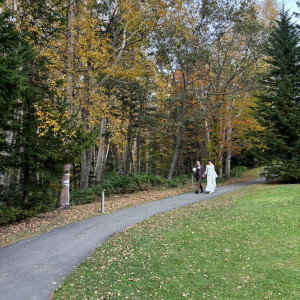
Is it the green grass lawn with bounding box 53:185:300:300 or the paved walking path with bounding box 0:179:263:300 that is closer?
the green grass lawn with bounding box 53:185:300:300

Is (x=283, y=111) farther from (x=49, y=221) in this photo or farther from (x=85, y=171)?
(x=49, y=221)

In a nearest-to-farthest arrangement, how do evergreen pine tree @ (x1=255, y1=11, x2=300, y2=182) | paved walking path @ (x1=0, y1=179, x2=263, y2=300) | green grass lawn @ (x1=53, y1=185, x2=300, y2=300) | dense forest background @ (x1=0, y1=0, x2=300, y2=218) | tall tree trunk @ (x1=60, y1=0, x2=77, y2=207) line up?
green grass lawn @ (x1=53, y1=185, x2=300, y2=300)
paved walking path @ (x1=0, y1=179, x2=263, y2=300)
dense forest background @ (x1=0, y1=0, x2=300, y2=218)
tall tree trunk @ (x1=60, y1=0, x2=77, y2=207)
evergreen pine tree @ (x1=255, y1=11, x2=300, y2=182)

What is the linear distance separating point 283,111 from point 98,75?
13297 mm

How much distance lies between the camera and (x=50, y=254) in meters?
7.11

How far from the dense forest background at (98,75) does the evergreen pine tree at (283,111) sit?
9.6 inches

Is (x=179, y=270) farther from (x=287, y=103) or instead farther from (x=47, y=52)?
(x=287, y=103)

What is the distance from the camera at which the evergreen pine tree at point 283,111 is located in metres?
18.7

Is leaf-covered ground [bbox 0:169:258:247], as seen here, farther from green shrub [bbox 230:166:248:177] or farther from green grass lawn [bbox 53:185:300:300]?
green shrub [bbox 230:166:248:177]

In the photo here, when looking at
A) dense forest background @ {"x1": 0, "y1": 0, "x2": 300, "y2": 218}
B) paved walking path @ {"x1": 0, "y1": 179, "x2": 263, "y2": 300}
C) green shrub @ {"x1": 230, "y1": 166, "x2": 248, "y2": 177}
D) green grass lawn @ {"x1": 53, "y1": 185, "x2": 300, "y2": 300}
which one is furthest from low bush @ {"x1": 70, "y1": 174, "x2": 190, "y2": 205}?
green shrub @ {"x1": 230, "y1": 166, "x2": 248, "y2": 177}

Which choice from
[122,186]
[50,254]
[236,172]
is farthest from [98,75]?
[236,172]

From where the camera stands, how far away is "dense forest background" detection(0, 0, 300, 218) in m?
11.4

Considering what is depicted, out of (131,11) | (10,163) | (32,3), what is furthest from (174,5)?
(10,163)

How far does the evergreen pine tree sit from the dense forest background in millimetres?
244

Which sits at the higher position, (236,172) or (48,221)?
(236,172)
